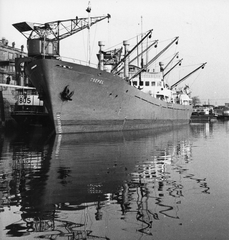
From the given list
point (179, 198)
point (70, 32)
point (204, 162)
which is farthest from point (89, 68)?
point (179, 198)

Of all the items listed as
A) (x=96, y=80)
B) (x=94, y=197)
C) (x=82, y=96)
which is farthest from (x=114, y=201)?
(x=96, y=80)

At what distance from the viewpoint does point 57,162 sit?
1048 centimetres

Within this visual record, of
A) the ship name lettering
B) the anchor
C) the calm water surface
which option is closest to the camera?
the calm water surface

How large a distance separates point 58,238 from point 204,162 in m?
7.57

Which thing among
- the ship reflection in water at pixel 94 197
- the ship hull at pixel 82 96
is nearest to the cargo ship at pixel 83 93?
the ship hull at pixel 82 96

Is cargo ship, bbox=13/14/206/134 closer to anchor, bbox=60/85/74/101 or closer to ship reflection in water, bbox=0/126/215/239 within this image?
anchor, bbox=60/85/74/101

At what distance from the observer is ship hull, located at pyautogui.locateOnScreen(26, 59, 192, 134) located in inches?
883

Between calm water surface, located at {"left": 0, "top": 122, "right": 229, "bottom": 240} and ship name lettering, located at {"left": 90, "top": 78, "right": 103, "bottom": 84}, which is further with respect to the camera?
ship name lettering, located at {"left": 90, "top": 78, "right": 103, "bottom": 84}

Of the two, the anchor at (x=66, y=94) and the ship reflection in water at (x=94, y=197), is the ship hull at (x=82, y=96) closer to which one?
the anchor at (x=66, y=94)

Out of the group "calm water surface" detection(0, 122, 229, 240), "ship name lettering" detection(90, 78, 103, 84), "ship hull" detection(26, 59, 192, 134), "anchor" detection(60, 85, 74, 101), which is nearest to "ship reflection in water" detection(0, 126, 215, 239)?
"calm water surface" detection(0, 122, 229, 240)

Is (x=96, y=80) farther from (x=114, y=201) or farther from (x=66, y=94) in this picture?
(x=114, y=201)

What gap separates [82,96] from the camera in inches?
926

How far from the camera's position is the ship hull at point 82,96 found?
73.6ft

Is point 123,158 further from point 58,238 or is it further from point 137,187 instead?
point 58,238
